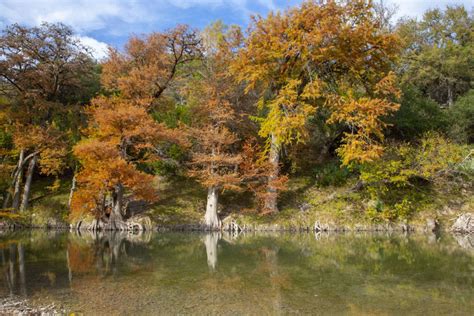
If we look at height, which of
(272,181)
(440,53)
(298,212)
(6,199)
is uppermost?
(440,53)

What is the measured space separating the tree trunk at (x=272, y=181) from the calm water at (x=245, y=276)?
4302mm

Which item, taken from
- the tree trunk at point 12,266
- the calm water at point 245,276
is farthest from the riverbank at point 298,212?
the tree trunk at point 12,266

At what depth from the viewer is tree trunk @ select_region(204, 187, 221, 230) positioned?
Result: 1925 centimetres

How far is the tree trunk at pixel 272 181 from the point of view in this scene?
19.4 meters

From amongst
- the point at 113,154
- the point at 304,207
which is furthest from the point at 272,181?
the point at 113,154

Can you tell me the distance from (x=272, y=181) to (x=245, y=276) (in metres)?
10.5

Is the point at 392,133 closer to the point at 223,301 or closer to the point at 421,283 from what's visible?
the point at 421,283

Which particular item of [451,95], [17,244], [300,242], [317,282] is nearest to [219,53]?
[300,242]

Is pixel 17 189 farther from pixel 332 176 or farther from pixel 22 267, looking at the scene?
pixel 332 176

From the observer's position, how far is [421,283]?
8.16 m

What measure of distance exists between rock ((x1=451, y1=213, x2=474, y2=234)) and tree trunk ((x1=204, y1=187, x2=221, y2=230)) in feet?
35.0

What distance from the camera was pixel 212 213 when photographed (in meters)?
19.4

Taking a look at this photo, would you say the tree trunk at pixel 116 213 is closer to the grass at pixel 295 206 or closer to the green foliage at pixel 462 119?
the grass at pixel 295 206

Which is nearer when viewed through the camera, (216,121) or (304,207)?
(304,207)
